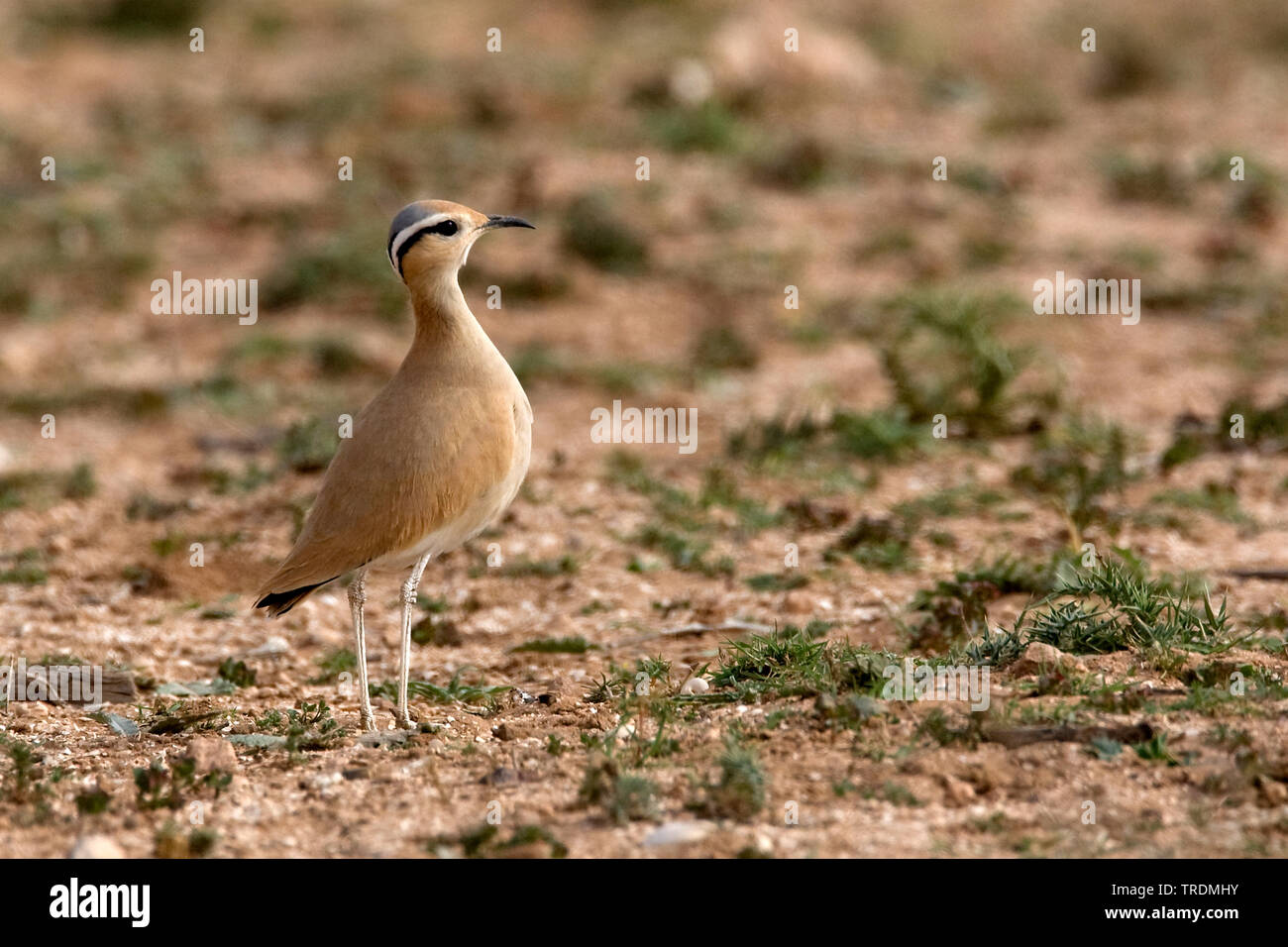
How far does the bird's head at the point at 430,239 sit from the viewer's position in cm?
572

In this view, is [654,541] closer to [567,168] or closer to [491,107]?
[567,168]

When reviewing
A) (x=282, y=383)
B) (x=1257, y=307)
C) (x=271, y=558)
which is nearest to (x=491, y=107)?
(x=282, y=383)

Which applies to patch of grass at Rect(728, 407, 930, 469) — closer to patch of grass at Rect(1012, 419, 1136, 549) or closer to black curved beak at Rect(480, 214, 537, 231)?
patch of grass at Rect(1012, 419, 1136, 549)

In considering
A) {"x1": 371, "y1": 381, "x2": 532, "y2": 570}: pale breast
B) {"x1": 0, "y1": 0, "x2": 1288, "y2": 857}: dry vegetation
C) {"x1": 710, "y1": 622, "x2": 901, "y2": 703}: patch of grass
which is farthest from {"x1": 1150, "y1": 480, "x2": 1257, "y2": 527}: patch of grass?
{"x1": 371, "y1": 381, "x2": 532, "y2": 570}: pale breast

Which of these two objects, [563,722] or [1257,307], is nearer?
[563,722]

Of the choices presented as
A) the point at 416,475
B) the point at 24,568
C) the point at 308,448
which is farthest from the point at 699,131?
the point at 416,475

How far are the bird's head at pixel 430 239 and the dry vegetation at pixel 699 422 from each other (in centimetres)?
152

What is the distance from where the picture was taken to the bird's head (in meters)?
5.72

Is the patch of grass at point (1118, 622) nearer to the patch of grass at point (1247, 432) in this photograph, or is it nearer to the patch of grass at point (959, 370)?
the patch of grass at point (1247, 432)

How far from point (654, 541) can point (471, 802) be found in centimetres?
320

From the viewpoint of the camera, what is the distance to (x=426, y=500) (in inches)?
216

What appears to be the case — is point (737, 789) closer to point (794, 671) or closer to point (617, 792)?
point (617, 792)

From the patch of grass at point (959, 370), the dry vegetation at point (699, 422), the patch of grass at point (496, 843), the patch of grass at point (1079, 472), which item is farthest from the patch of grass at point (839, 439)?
the patch of grass at point (496, 843)

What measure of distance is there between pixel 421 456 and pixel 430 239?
771 millimetres
